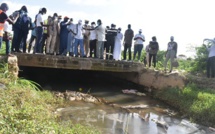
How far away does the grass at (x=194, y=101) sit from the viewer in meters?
9.52

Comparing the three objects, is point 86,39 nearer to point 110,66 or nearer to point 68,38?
point 68,38

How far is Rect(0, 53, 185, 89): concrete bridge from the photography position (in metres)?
11.1

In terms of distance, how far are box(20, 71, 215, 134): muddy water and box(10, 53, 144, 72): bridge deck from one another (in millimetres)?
1116

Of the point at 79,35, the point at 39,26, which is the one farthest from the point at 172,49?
the point at 39,26

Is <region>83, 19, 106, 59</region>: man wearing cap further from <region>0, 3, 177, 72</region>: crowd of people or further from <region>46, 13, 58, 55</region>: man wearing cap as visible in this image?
<region>46, 13, 58, 55</region>: man wearing cap

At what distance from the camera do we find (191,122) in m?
9.46

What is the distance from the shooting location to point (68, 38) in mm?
11797

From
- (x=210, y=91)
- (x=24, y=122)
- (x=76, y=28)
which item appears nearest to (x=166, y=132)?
(x=210, y=91)

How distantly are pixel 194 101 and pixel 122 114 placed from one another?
2891mm

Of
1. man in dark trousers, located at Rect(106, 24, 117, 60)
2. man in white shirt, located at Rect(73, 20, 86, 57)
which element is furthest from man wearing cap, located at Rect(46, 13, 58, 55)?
Result: man in dark trousers, located at Rect(106, 24, 117, 60)

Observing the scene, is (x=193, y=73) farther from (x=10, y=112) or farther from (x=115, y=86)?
(x=10, y=112)

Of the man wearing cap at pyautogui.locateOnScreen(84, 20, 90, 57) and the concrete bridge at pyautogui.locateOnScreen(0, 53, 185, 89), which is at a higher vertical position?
the man wearing cap at pyautogui.locateOnScreen(84, 20, 90, 57)

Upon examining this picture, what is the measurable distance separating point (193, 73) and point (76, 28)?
6726 millimetres

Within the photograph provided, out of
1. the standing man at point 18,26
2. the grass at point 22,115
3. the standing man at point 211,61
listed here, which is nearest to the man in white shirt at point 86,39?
the standing man at point 18,26
